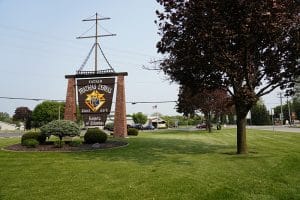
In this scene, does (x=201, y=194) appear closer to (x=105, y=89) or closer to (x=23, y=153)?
(x=23, y=153)

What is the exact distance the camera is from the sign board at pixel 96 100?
96.6 feet

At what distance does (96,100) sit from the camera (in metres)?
29.6

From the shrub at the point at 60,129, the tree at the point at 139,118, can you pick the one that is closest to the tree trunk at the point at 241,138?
the shrub at the point at 60,129

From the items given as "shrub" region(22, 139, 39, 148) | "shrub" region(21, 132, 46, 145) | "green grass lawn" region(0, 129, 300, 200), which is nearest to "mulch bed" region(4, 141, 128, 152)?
"shrub" region(22, 139, 39, 148)

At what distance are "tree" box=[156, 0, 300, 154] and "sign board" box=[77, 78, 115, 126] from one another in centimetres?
1015

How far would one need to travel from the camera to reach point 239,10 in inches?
637

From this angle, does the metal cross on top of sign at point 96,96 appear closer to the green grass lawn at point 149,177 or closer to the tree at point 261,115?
the green grass lawn at point 149,177

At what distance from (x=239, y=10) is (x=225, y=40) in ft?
4.92

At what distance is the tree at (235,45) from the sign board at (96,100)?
10.1m

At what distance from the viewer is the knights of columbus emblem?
2955cm

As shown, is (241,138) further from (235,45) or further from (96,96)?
(96,96)

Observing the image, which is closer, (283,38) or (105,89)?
(283,38)

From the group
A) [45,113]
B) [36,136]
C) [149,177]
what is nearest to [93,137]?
[36,136]

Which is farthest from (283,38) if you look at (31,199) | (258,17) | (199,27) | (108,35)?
(108,35)
